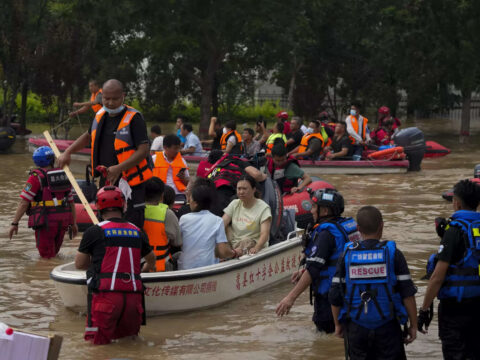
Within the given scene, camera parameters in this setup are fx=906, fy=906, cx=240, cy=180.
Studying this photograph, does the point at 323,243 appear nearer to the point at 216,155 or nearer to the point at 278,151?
the point at 216,155

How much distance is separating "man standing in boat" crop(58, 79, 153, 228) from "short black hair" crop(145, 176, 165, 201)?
0.05 m

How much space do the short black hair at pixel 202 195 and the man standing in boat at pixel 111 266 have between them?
135 cm

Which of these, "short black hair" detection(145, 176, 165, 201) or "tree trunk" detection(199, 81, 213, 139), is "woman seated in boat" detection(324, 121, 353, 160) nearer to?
"tree trunk" detection(199, 81, 213, 139)

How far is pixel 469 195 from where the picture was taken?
6.00 m

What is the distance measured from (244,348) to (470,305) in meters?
2.40

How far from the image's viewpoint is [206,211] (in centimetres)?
843

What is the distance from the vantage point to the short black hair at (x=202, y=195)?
27.2ft

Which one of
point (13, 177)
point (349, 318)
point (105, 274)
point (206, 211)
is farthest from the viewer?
point (13, 177)

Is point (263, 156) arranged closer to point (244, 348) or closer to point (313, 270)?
point (244, 348)

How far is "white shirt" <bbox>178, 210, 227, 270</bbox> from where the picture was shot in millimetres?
8375

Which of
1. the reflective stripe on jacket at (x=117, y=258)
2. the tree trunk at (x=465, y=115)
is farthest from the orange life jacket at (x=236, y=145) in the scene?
the tree trunk at (x=465, y=115)

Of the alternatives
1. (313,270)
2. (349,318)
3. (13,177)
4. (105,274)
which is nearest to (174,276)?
(105,274)

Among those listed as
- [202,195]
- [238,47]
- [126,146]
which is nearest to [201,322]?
[202,195]

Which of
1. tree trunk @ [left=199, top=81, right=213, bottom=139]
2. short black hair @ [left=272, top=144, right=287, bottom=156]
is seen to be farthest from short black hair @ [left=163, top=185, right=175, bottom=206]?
tree trunk @ [left=199, top=81, right=213, bottom=139]
